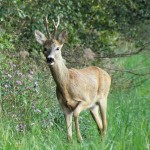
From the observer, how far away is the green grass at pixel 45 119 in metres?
6.28

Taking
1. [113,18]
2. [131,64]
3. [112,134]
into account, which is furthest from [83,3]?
[112,134]

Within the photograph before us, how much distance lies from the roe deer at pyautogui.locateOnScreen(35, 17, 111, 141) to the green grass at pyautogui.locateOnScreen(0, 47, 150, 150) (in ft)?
0.69

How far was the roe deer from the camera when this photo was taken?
8797mm

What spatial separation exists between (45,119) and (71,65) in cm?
435

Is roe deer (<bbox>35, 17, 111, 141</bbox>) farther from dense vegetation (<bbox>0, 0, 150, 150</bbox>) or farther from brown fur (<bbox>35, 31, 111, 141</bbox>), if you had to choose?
dense vegetation (<bbox>0, 0, 150, 150</bbox>)

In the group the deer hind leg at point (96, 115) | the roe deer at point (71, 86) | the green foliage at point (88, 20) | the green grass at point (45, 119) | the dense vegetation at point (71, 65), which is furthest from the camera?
the green foliage at point (88, 20)

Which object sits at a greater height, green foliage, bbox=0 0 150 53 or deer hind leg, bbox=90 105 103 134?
green foliage, bbox=0 0 150 53

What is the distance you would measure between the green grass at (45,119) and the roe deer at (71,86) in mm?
211

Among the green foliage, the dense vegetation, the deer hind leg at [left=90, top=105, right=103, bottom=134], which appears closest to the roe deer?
the deer hind leg at [left=90, top=105, right=103, bottom=134]

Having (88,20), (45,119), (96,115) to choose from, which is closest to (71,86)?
(45,119)

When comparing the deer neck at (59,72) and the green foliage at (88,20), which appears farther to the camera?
the green foliage at (88,20)

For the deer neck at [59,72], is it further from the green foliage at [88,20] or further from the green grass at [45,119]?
the green foliage at [88,20]

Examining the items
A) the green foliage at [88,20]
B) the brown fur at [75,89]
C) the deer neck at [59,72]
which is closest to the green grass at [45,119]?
the brown fur at [75,89]

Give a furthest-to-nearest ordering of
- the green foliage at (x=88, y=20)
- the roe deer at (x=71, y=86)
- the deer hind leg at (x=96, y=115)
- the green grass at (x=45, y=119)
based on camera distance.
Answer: the green foliage at (x=88, y=20)
the deer hind leg at (x=96, y=115)
the roe deer at (x=71, y=86)
the green grass at (x=45, y=119)
